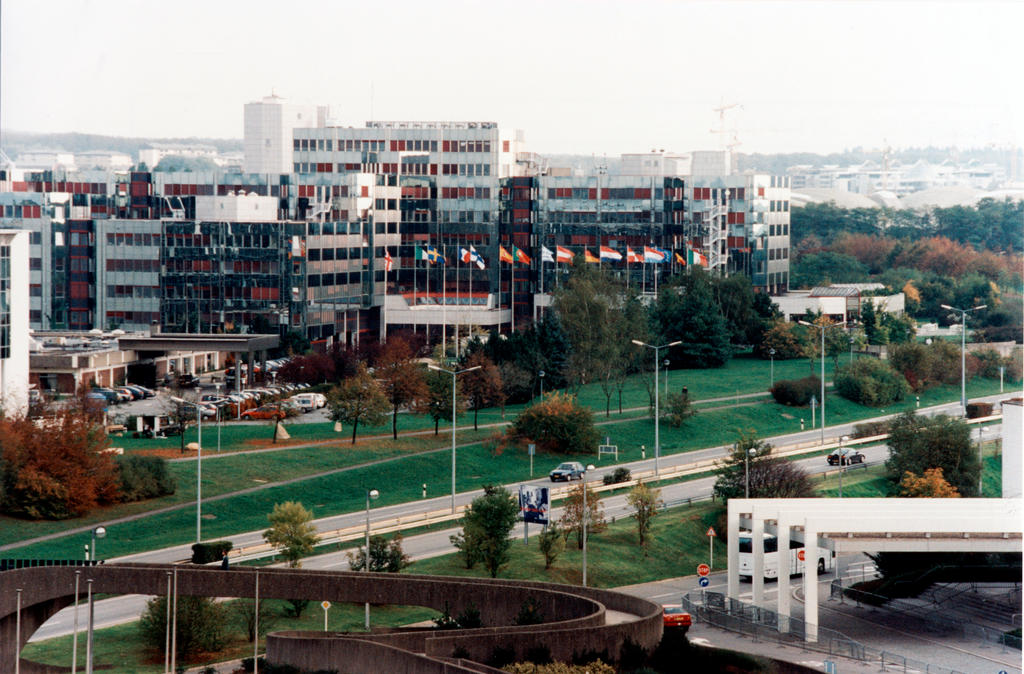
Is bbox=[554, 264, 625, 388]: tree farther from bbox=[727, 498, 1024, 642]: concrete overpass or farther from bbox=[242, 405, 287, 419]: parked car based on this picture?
bbox=[727, 498, 1024, 642]: concrete overpass

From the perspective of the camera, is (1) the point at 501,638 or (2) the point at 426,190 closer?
(1) the point at 501,638

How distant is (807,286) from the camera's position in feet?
488

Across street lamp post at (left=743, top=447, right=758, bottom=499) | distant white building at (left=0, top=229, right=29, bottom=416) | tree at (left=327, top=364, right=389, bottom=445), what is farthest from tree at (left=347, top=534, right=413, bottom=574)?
distant white building at (left=0, top=229, right=29, bottom=416)

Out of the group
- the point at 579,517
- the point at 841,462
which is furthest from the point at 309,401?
the point at 579,517

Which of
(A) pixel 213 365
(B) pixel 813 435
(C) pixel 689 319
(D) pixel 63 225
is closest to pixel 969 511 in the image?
(B) pixel 813 435

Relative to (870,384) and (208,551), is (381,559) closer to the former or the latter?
(208,551)

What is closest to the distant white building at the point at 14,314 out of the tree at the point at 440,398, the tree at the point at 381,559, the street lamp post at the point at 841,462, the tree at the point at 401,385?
the tree at the point at 401,385

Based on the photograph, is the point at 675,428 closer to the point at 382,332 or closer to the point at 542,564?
the point at 542,564

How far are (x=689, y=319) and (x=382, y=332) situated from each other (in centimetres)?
3463

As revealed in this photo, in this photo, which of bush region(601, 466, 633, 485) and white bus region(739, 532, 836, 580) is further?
bush region(601, 466, 633, 485)

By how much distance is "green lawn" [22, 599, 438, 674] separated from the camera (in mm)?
44406

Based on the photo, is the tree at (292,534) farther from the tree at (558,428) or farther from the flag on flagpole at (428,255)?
the flag on flagpole at (428,255)

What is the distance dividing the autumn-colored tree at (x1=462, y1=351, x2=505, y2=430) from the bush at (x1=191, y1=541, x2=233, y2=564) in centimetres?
2940

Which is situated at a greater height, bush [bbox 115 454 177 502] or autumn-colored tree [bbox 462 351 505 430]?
autumn-colored tree [bbox 462 351 505 430]
